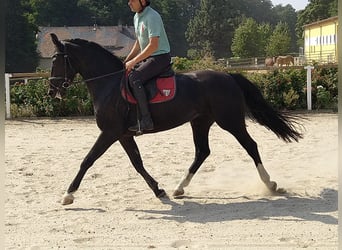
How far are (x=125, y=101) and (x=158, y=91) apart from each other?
1.32ft

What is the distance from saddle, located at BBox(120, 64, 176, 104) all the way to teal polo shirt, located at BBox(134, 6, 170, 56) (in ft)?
0.98

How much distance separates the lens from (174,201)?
20.1 ft

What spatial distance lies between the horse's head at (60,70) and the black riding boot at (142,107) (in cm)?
89

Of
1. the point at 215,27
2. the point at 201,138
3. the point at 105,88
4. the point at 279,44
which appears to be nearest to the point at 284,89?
the point at 201,138

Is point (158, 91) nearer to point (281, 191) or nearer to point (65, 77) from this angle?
point (65, 77)

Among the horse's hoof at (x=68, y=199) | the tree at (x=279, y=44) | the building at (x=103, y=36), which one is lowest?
the horse's hoof at (x=68, y=199)

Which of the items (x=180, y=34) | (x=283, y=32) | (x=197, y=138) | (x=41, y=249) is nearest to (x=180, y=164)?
(x=197, y=138)

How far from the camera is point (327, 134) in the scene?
11164mm

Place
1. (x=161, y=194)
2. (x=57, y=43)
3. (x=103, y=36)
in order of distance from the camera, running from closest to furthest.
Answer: (x=57, y=43) → (x=161, y=194) → (x=103, y=36)

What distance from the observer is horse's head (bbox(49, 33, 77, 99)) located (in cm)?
607

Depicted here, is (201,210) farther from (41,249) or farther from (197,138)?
(41,249)

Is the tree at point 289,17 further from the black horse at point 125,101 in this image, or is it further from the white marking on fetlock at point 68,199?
the white marking on fetlock at point 68,199

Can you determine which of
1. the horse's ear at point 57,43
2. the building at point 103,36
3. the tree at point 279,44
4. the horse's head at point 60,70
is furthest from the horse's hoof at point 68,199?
the building at point 103,36

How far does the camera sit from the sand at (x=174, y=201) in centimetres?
454
